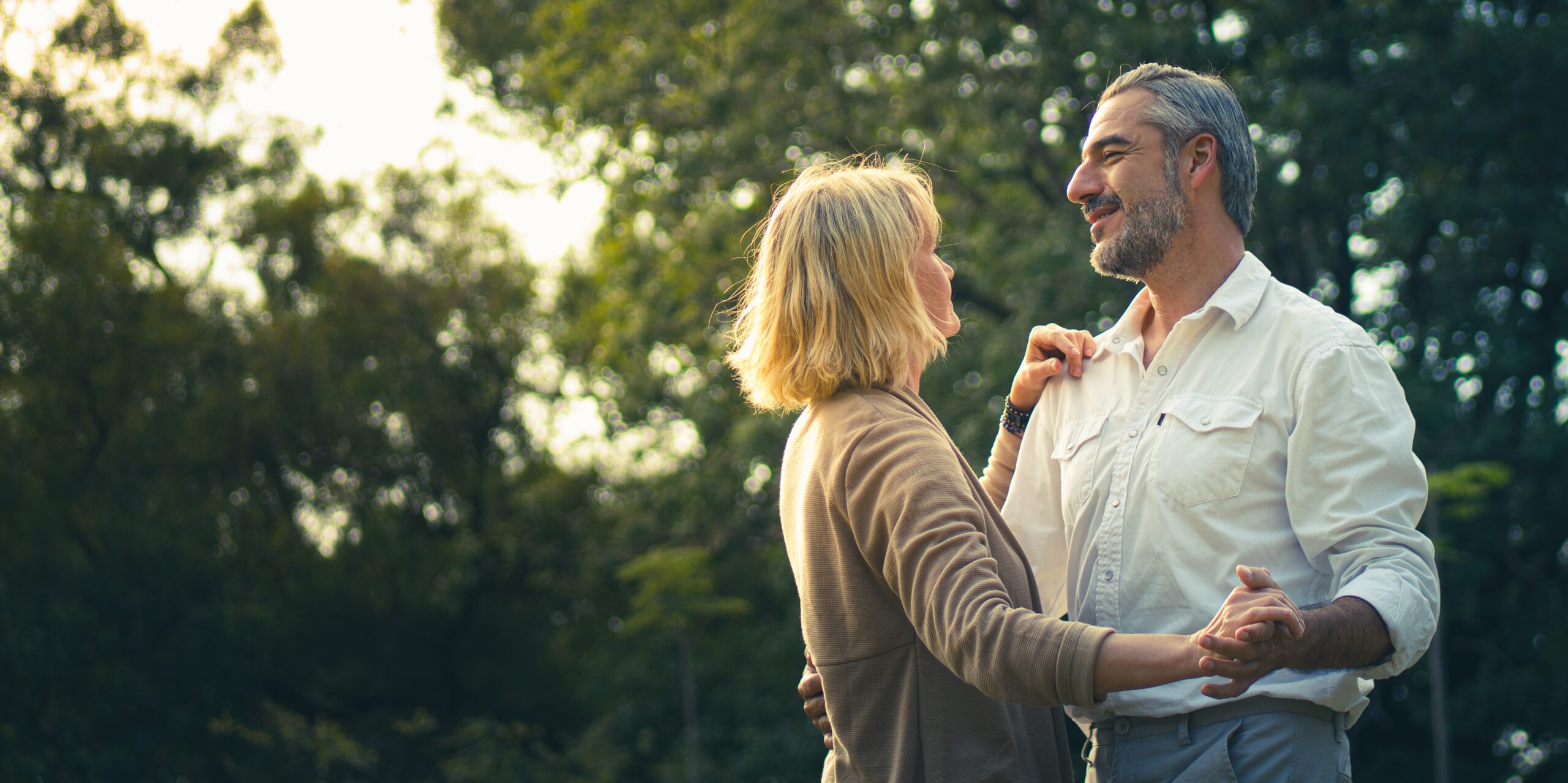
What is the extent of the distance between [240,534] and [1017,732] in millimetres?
13177

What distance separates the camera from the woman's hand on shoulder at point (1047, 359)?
8.27ft

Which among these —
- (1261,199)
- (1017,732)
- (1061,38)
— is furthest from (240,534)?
(1017,732)

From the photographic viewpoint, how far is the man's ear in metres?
2.31

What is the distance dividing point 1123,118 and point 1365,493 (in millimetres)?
853

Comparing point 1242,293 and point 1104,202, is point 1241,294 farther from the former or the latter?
point 1104,202

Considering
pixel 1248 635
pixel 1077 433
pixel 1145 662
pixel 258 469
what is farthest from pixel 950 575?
pixel 258 469

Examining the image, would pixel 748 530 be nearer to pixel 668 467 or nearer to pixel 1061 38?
pixel 668 467

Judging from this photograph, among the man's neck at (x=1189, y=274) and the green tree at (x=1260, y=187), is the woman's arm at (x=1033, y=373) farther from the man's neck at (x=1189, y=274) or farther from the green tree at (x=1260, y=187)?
the green tree at (x=1260, y=187)

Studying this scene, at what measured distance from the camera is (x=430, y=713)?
15.0 meters

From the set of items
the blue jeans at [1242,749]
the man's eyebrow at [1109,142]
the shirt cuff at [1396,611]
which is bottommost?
the blue jeans at [1242,749]

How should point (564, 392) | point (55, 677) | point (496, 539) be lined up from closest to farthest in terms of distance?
point (55, 677)
point (496, 539)
point (564, 392)

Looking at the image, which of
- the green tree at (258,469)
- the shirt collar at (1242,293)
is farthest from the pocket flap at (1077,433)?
the green tree at (258,469)

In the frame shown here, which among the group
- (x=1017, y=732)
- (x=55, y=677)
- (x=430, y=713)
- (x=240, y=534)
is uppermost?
(x=240, y=534)

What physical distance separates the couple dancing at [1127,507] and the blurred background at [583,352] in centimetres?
650
